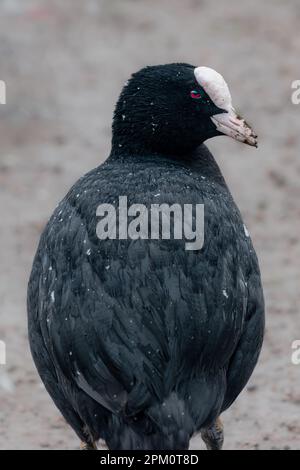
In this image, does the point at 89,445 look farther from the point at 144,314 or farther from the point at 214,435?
the point at 144,314

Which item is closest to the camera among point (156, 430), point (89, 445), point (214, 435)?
point (156, 430)

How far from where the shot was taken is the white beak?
18.3 feet

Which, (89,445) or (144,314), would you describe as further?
(89,445)

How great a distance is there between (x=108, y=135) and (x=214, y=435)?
5.48 metres

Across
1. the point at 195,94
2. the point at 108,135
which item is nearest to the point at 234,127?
the point at 195,94

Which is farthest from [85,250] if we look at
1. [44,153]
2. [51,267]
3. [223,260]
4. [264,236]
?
[44,153]

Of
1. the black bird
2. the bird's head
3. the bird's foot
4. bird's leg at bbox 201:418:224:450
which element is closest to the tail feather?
the black bird

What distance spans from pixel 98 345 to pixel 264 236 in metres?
4.24

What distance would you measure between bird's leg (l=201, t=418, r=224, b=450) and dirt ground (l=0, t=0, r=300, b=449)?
28.1 inches

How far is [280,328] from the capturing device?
24.6 feet

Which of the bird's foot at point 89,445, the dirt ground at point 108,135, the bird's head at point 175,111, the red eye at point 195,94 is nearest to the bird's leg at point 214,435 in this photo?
the bird's foot at point 89,445

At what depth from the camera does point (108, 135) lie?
1056cm

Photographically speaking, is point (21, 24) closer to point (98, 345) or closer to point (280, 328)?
point (280, 328)

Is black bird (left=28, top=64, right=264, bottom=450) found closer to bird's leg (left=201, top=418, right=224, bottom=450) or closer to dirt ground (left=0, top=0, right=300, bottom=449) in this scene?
bird's leg (left=201, top=418, right=224, bottom=450)
